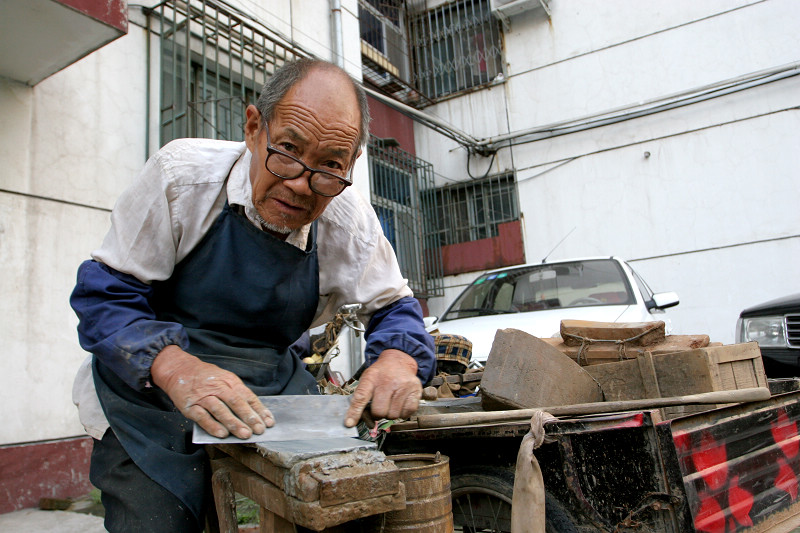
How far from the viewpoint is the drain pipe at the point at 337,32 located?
6677 mm

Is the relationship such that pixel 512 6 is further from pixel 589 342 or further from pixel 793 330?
pixel 589 342

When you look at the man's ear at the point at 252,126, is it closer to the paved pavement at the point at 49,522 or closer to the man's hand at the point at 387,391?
the man's hand at the point at 387,391

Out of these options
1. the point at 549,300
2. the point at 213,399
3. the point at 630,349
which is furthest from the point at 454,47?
the point at 213,399

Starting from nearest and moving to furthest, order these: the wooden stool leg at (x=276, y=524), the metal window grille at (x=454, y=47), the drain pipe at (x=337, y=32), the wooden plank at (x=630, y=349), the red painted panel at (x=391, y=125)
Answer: the wooden stool leg at (x=276, y=524) → the wooden plank at (x=630, y=349) → the drain pipe at (x=337, y=32) → the red painted panel at (x=391, y=125) → the metal window grille at (x=454, y=47)

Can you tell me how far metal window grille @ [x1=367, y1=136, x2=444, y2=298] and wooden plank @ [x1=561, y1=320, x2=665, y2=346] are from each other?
5.04 m

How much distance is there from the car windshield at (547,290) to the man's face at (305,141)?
3.19 meters

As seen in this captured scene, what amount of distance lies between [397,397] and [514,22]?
388 inches

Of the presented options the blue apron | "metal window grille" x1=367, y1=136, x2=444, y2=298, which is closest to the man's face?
the blue apron

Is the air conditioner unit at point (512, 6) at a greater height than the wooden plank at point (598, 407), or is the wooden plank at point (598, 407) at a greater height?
the air conditioner unit at point (512, 6)

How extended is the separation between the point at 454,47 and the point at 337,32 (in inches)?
169

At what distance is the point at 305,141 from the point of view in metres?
1.47

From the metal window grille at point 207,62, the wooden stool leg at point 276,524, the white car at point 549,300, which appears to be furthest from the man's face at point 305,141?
the metal window grille at point 207,62

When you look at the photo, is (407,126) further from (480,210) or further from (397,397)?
(397,397)

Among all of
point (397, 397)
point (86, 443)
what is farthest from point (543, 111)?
point (397, 397)
